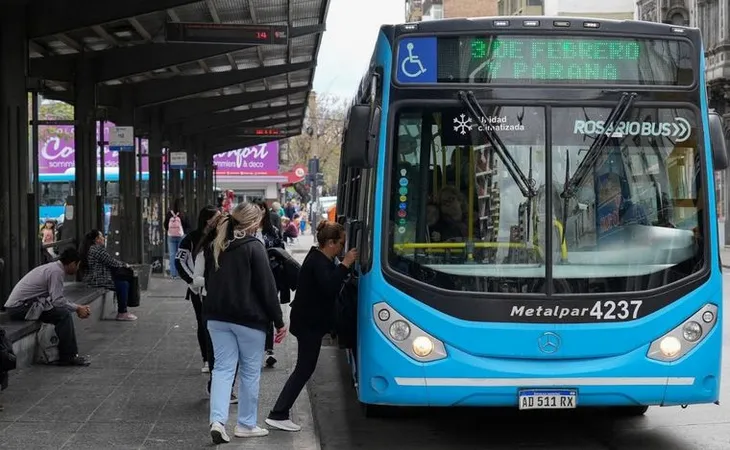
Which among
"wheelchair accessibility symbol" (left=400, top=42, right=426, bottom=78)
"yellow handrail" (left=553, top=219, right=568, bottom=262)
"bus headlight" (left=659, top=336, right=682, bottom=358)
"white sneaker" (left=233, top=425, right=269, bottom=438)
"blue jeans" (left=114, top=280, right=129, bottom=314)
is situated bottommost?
"white sneaker" (left=233, top=425, right=269, bottom=438)

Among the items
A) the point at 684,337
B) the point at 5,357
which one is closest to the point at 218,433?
the point at 5,357

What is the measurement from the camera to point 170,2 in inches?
591

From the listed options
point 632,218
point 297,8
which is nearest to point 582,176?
point 632,218

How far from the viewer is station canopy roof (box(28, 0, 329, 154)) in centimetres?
1501

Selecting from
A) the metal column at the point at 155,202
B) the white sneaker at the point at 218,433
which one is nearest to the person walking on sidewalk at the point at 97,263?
the white sneaker at the point at 218,433

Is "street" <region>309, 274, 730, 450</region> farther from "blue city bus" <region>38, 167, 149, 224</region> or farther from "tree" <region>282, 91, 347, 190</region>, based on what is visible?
"tree" <region>282, 91, 347, 190</region>

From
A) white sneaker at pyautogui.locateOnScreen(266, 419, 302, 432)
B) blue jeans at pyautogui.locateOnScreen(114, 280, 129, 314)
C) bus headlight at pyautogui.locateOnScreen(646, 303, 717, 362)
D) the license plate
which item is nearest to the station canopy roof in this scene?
blue jeans at pyautogui.locateOnScreen(114, 280, 129, 314)

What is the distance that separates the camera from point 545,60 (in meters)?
7.61

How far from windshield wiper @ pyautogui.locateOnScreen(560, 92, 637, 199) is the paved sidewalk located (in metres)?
2.59

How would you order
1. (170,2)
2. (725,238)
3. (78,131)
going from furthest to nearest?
(725,238)
(78,131)
(170,2)

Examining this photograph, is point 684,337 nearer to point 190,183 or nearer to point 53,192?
point 190,183

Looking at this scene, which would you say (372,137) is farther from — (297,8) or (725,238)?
(725,238)

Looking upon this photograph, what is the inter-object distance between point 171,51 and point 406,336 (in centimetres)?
1339

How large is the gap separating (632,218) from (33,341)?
6650mm
